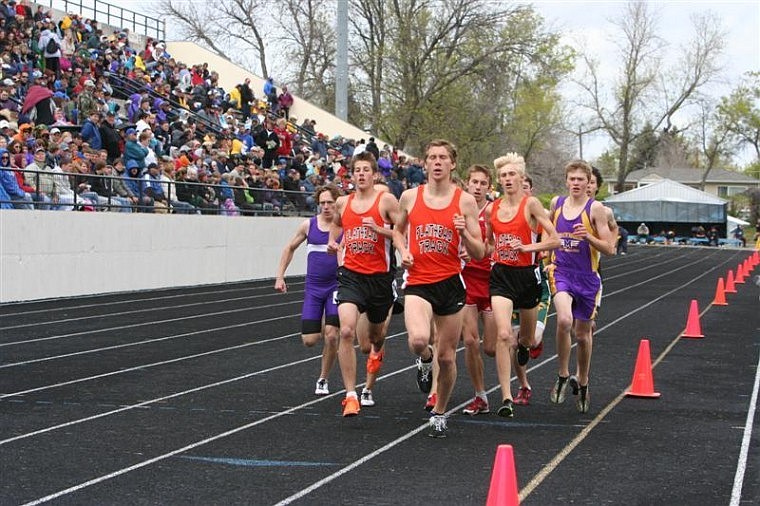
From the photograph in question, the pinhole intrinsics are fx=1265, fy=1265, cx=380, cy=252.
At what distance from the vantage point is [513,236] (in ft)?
33.0

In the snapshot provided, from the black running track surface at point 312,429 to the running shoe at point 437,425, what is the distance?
0.09 meters

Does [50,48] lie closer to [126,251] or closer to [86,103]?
[86,103]

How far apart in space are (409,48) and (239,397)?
146 feet

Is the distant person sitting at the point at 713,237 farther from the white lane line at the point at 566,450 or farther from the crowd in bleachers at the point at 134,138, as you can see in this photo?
the white lane line at the point at 566,450

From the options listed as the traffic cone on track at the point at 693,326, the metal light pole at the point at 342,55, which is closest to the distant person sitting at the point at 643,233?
the metal light pole at the point at 342,55

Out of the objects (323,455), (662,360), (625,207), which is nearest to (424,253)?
(323,455)

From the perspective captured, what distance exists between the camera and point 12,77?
2350cm

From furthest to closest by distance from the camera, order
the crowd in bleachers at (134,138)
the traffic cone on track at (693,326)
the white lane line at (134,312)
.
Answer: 1. the crowd in bleachers at (134,138)
2. the traffic cone on track at (693,326)
3. the white lane line at (134,312)

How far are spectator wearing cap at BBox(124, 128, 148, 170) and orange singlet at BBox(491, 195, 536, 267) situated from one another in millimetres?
13984

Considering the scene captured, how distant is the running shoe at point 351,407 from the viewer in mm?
9695

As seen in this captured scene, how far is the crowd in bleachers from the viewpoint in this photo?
837 inches

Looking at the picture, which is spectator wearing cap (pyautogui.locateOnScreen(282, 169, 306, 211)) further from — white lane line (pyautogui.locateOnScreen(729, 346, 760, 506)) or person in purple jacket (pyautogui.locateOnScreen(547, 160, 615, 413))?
person in purple jacket (pyautogui.locateOnScreen(547, 160, 615, 413))

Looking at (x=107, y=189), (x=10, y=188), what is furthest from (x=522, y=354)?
(x=107, y=189)

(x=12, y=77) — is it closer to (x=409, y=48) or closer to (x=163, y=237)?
A: (x=163, y=237)
